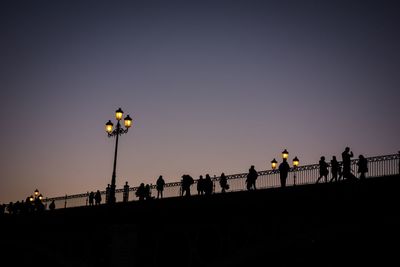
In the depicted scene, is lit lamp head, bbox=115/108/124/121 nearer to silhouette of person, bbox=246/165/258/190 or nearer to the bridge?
the bridge

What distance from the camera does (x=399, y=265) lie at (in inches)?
737

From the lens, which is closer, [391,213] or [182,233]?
[391,213]

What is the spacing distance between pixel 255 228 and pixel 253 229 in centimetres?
15

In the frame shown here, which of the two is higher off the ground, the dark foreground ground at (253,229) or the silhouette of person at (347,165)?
the silhouette of person at (347,165)

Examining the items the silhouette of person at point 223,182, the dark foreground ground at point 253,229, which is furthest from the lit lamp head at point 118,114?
the silhouette of person at point 223,182

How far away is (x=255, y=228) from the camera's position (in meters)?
20.9

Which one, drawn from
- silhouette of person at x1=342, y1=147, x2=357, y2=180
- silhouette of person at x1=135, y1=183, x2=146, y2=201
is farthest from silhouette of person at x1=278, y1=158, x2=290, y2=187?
silhouette of person at x1=135, y1=183, x2=146, y2=201

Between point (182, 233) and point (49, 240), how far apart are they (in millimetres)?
14063

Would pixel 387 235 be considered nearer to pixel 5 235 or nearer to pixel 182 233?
pixel 182 233

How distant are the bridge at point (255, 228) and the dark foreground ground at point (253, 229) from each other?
1.5 inches

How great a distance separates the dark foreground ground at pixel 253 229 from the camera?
1767cm

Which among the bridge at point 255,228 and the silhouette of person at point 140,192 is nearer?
the bridge at point 255,228

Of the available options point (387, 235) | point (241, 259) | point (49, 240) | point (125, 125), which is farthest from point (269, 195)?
point (49, 240)

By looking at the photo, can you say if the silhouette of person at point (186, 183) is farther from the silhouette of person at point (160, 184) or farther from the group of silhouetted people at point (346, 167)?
the group of silhouetted people at point (346, 167)
